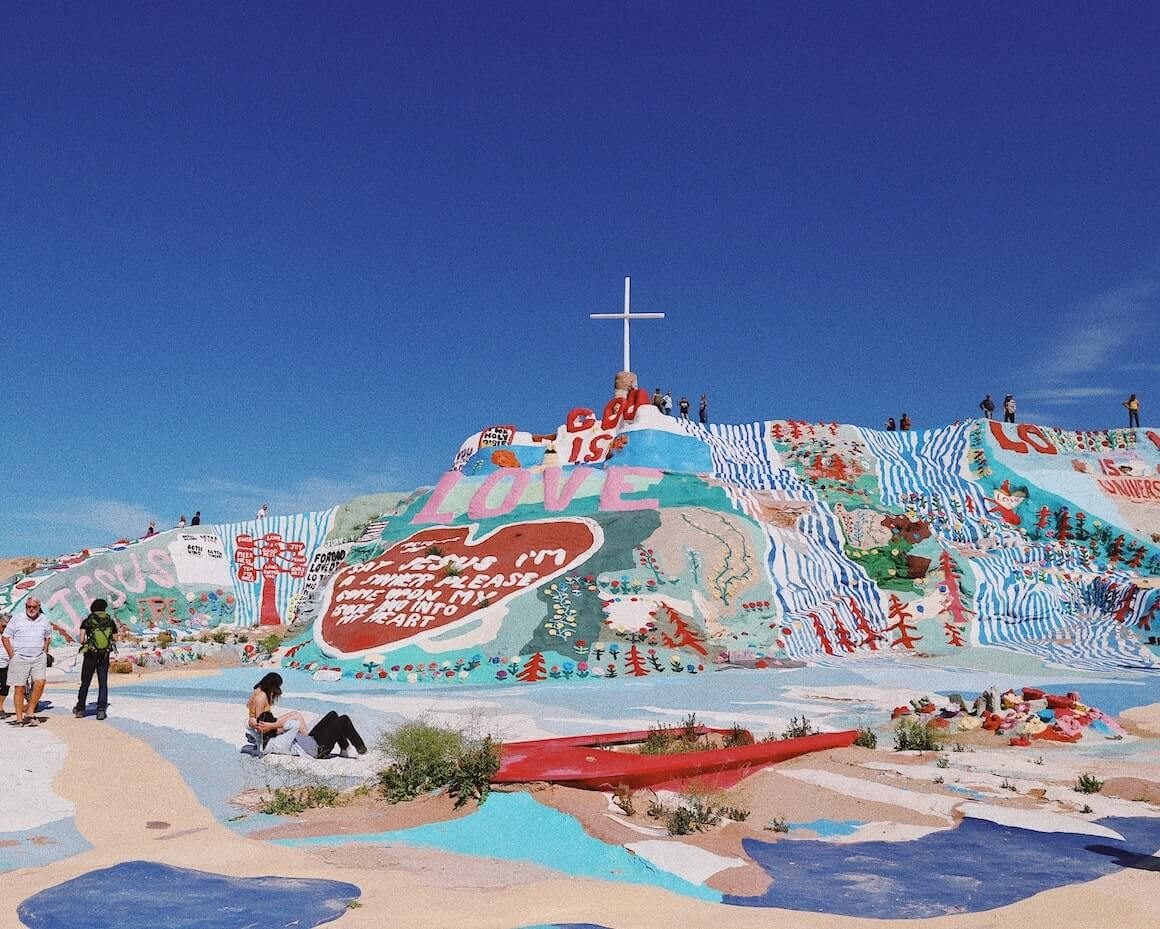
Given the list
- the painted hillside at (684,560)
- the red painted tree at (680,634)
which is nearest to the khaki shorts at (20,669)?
the painted hillside at (684,560)

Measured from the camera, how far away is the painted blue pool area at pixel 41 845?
5676 mm

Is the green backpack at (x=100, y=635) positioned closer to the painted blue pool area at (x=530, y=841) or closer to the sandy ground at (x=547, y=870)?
the sandy ground at (x=547, y=870)

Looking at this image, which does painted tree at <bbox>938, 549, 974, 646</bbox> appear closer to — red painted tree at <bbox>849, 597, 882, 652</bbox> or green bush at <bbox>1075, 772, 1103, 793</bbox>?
red painted tree at <bbox>849, 597, 882, 652</bbox>

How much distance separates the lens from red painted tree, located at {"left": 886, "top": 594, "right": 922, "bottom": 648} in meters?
20.6

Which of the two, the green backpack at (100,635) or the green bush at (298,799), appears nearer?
the green bush at (298,799)

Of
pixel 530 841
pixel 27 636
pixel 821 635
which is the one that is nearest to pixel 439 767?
pixel 530 841

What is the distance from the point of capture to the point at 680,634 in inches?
718

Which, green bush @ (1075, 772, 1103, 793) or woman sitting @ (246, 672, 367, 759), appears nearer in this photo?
green bush @ (1075, 772, 1103, 793)

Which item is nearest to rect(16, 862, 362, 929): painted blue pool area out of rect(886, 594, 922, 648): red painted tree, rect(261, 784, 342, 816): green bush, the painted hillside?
rect(261, 784, 342, 816): green bush

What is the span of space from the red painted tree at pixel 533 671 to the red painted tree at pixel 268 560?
1527 centimetres

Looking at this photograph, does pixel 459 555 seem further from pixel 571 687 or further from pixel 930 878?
pixel 930 878

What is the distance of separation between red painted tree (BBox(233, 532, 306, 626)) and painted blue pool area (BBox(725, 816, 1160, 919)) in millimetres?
26015

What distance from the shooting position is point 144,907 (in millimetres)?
4836

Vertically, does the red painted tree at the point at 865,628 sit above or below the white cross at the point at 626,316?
below
